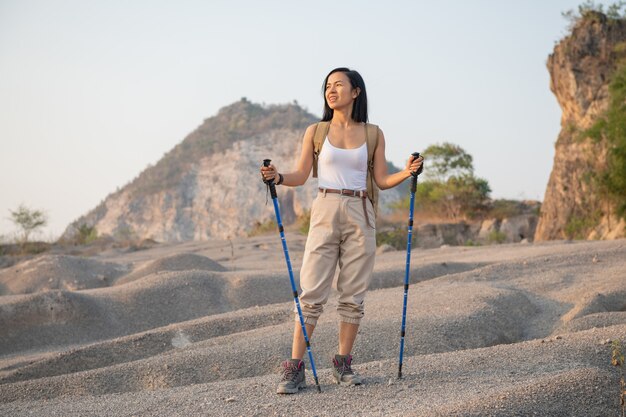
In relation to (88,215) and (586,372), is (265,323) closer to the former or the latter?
(586,372)

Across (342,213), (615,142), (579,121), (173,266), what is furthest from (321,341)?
(579,121)

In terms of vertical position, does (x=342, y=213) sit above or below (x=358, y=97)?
below

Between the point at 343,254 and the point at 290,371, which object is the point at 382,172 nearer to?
the point at 343,254

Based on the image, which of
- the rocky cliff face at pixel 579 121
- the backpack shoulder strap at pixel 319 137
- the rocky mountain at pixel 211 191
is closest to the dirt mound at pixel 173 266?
the backpack shoulder strap at pixel 319 137

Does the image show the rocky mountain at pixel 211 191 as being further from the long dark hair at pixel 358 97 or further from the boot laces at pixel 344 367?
the boot laces at pixel 344 367

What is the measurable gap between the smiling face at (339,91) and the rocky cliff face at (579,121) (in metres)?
16.9

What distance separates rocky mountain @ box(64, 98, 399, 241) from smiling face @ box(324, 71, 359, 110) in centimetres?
4396

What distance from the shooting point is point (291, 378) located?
15.2 feet

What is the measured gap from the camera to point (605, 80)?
21219mm

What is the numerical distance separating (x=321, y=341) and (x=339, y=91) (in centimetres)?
256

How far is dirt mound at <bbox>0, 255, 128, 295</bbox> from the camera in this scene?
505 inches

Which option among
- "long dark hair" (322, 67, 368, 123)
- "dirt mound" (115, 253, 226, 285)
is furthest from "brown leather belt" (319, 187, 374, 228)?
"dirt mound" (115, 253, 226, 285)

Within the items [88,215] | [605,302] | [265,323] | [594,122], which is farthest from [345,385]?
[88,215]

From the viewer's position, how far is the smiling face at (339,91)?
4922 millimetres
